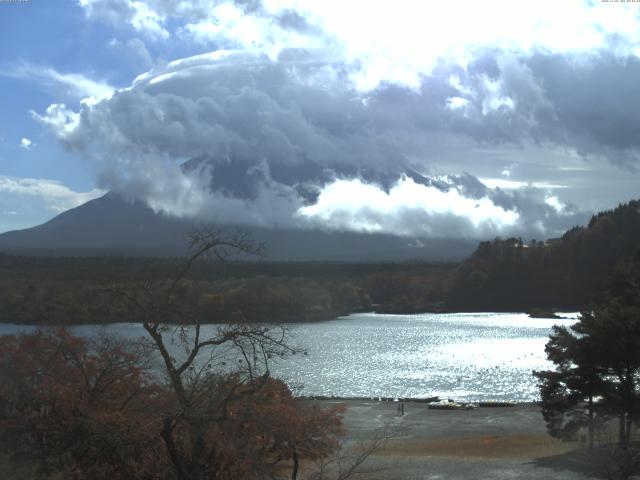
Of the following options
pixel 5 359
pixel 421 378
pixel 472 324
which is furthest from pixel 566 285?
pixel 5 359

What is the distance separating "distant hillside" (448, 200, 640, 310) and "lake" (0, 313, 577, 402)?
91.4 feet

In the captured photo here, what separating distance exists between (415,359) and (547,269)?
72.2 metres

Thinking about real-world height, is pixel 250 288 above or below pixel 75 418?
above

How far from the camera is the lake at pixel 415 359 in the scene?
124 feet

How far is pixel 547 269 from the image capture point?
117688 mm

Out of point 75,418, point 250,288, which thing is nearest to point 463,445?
point 75,418

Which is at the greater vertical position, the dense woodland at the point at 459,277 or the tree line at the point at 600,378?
the dense woodland at the point at 459,277

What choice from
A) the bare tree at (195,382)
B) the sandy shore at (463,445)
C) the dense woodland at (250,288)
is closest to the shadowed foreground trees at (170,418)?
the bare tree at (195,382)

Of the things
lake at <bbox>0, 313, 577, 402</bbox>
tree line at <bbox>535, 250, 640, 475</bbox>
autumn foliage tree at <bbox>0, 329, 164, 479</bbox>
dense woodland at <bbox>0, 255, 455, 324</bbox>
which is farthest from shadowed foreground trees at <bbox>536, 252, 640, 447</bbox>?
dense woodland at <bbox>0, 255, 455, 324</bbox>

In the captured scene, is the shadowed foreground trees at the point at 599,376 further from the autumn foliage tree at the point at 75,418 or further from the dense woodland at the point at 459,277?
the dense woodland at the point at 459,277

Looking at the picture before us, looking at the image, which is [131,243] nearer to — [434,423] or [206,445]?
[434,423]

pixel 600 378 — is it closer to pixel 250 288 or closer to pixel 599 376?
pixel 599 376

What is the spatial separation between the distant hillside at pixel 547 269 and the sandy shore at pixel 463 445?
8557cm

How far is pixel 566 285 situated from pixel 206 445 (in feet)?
373
